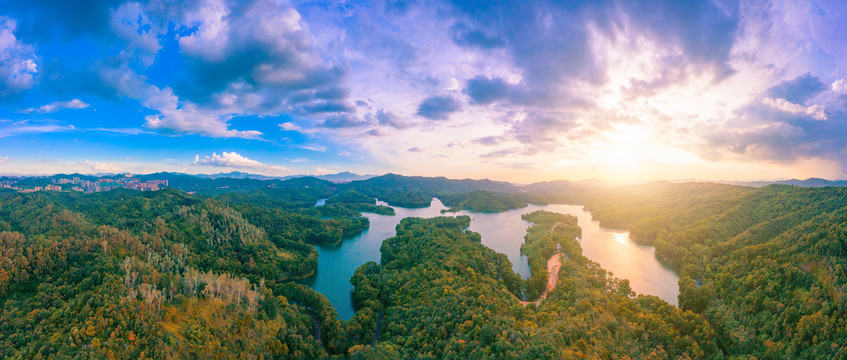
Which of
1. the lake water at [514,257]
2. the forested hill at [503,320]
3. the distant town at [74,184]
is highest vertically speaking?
the distant town at [74,184]

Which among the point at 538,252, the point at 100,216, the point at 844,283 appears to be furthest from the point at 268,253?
the point at 844,283

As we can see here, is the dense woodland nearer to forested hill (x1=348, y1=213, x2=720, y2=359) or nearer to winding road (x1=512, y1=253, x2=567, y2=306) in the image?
forested hill (x1=348, y1=213, x2=720, y2=359)

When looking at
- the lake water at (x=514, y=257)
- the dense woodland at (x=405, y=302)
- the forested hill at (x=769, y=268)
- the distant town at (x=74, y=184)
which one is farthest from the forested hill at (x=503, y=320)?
the distant town at (x=74, y=184)

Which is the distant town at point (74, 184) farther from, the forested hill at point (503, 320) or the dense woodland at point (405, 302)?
the forested hill at point (503, 320)

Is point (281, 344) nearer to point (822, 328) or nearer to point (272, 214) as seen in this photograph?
point (822, 328)

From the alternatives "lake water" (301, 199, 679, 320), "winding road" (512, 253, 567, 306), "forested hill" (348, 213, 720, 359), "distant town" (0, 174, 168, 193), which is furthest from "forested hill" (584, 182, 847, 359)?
"distant town" (0, 174, 168, 193)

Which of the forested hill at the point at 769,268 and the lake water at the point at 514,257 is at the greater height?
the forested hill at the point at 769,268
